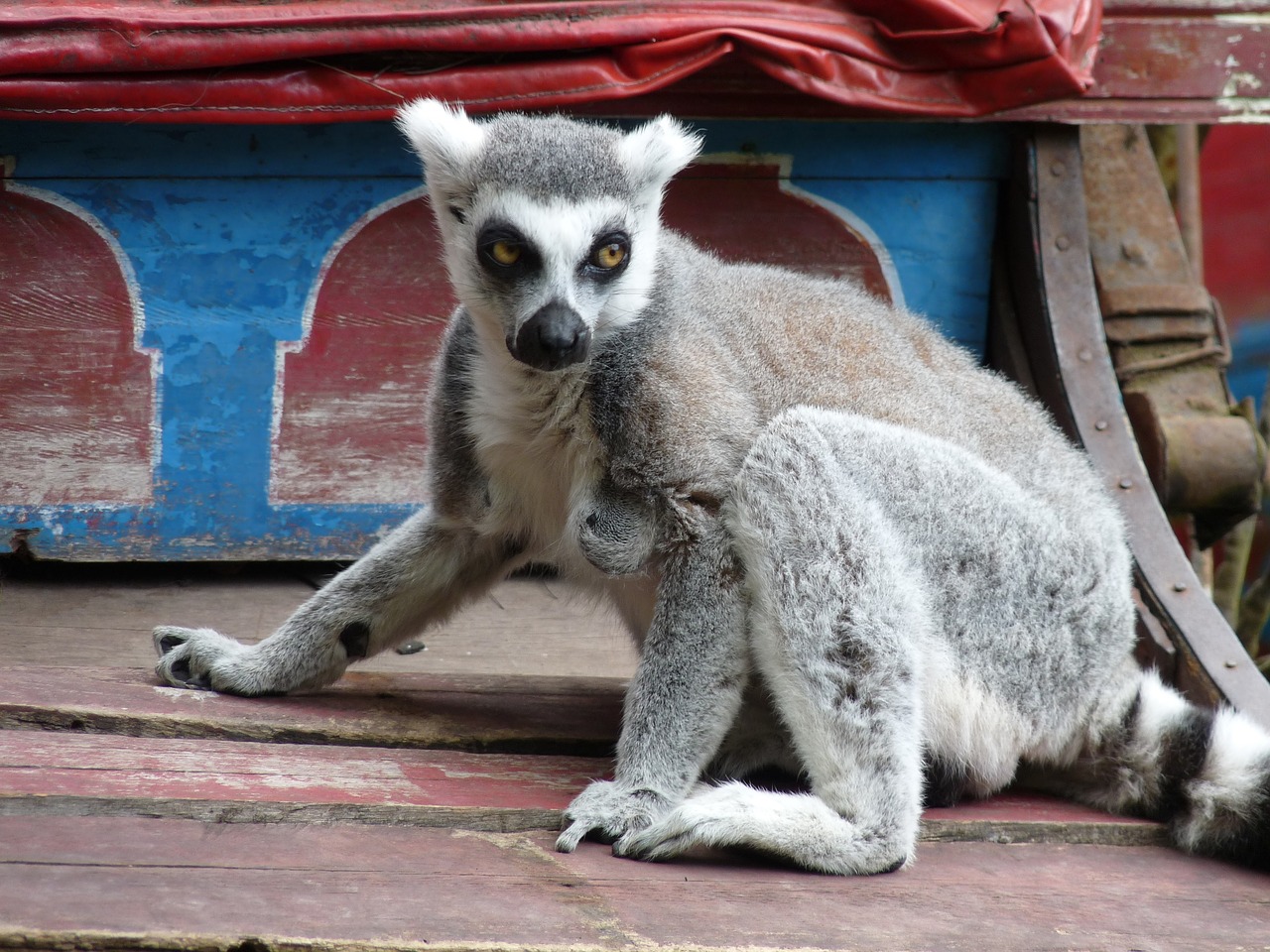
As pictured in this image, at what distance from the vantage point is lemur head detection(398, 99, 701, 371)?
2914 millimetres

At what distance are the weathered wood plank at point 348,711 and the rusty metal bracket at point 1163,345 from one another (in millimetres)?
2289

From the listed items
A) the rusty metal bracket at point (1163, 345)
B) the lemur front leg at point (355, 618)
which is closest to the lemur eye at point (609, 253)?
the lemur front leg at point (355, 618)

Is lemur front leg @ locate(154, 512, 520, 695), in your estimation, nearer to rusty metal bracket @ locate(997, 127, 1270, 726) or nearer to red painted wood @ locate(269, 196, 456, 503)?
red painted wood @ locate(269, 196, 456, 503)

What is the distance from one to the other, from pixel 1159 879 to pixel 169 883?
204cm

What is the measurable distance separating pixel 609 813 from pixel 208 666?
52.0 inches

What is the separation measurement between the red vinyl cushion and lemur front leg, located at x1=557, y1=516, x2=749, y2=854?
6.45ft

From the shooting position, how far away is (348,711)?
10.9 feet

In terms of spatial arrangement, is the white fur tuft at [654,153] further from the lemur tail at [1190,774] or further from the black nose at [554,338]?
the lemur tail at [1190,774]

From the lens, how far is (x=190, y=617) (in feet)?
14.4

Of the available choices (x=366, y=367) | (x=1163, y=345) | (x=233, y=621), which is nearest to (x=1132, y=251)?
(x=1163, y=345)

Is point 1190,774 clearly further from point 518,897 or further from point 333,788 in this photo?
point 333,788

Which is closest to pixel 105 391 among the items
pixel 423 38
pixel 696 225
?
pixel 423 38

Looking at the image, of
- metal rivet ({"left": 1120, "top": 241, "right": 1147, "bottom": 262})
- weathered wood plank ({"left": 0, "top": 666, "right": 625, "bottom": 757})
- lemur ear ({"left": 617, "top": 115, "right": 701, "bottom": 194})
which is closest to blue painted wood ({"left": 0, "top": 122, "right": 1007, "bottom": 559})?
metal rivet ({"left": 1120, "top": 241, "right": 1147, "bottom": 262})

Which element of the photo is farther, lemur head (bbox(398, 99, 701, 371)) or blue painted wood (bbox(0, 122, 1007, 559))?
blue painted wood (bbox(0, 122, 1007, 559))
